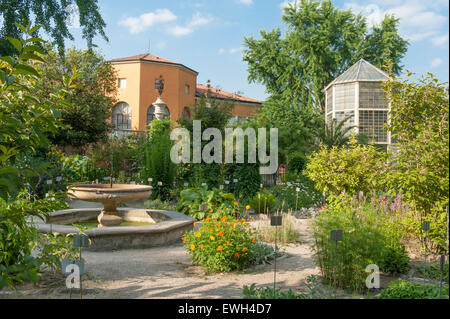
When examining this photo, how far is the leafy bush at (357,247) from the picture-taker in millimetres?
3760

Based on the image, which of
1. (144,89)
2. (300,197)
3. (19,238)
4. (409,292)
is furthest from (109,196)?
(144,89)

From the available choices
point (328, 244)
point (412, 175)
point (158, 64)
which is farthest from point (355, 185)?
point (158, 64)

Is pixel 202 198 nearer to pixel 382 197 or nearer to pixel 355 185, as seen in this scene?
pixel 355 185

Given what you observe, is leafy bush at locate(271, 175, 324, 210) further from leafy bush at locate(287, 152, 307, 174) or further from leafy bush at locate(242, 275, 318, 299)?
leafy bush at locate(242, 275, 318, 299)

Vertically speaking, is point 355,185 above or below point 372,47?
below

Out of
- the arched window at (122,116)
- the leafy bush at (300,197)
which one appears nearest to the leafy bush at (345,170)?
the leafy bush at (300,197)

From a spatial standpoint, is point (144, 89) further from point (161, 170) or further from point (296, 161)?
point (161, 170)

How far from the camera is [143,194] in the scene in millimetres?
6594

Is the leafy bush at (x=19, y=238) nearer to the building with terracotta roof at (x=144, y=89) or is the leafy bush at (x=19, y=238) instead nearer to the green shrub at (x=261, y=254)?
the green shrub at (x=261, y=254)

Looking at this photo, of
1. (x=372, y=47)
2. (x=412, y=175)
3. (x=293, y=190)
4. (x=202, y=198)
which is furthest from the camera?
(x=372, y=47)

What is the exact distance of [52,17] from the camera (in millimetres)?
5207

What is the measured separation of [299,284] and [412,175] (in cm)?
179
